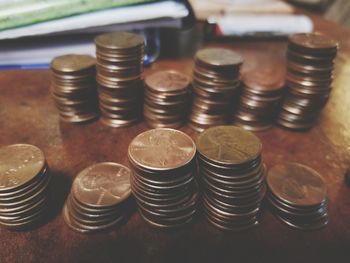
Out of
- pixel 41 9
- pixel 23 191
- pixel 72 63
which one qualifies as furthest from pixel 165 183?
pixel 41 9

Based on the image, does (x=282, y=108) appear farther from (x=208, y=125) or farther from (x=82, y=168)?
(x=82, y=168)

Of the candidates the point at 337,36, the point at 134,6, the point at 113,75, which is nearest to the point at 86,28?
the point at 134,6

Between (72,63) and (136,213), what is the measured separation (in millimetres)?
517

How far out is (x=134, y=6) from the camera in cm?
126

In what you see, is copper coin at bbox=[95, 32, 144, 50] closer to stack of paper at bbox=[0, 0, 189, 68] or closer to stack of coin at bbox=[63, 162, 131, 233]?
stack of paper at bbox=[0, 0, 189, 68]

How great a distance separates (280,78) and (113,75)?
1.70ft

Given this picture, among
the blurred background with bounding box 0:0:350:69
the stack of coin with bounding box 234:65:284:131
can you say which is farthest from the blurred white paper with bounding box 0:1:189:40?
the stack of coin with bounding box 234:65:284:131

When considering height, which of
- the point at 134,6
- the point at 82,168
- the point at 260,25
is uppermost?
the point at 134,6

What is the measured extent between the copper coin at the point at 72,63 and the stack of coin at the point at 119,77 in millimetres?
52

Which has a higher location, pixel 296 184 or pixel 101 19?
pixel 101 19

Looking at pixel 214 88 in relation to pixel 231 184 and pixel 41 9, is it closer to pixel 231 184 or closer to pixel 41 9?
pixel 231 184

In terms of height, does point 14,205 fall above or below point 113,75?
below

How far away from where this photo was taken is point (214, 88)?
1.00 meters

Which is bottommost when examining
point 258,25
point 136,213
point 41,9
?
point 136,213
